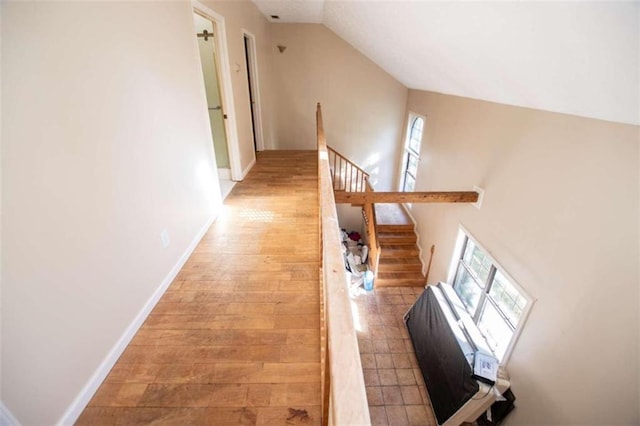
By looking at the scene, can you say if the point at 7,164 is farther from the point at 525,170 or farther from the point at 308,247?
the point at 525,170

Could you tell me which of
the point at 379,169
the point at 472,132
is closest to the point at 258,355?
the point at 472,132

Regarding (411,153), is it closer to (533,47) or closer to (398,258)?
(398,258)

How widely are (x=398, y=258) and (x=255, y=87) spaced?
4190 millimetres

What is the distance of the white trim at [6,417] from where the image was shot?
984 mm

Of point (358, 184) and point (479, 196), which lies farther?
point (358, 184)

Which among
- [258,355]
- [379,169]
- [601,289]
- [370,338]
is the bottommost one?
[370,338]

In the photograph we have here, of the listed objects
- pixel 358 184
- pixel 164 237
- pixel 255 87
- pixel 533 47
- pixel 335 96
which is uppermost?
pixel 533 47

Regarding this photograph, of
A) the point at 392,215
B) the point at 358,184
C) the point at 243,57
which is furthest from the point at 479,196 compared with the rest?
the point at 243,57

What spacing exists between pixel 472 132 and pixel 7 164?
427 centimetres

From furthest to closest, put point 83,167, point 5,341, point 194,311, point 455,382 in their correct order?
point 455,382 < point 194,311 < point 83,167 < point 5,341

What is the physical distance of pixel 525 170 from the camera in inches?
105

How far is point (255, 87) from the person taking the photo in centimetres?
→ 473

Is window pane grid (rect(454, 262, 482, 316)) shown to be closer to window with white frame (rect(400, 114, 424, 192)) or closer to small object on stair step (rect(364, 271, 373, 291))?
small object on stair step (rect(364, 271, 373, 291))

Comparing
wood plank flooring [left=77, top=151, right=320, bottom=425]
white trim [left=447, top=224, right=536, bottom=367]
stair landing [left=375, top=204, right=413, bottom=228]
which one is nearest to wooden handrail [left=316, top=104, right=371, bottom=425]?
wood plank flooring [left=77, top=151, right=320, bottom=425]
